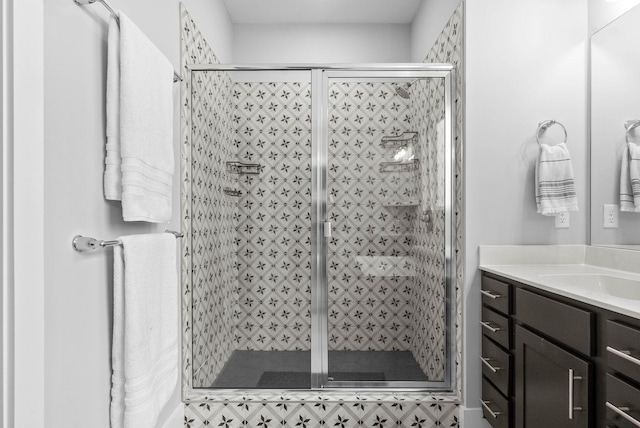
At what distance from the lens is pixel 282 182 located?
7.57 ft

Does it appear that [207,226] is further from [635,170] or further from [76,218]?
[635,170]

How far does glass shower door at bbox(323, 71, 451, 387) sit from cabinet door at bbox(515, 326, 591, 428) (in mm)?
585

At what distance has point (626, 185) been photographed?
1.94m

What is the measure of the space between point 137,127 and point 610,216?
6.91ft

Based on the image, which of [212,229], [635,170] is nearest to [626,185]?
[635,170]

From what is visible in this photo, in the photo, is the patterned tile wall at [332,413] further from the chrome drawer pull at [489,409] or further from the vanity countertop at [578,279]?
the vanity countertop at [578,279]

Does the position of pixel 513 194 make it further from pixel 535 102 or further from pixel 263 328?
pixel 263 328

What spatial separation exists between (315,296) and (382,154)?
85 centimetres

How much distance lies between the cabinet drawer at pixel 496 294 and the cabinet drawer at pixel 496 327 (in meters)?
0.04

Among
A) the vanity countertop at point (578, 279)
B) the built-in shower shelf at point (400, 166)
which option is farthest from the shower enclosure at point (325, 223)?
the vanity countertop at point (578, 279)

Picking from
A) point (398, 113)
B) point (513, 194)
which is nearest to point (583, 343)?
point (513, 194)

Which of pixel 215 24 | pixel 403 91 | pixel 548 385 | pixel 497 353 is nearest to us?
pixel 548 385

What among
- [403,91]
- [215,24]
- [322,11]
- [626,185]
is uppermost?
[322,11]

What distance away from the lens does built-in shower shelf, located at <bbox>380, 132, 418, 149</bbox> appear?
2.27 m
